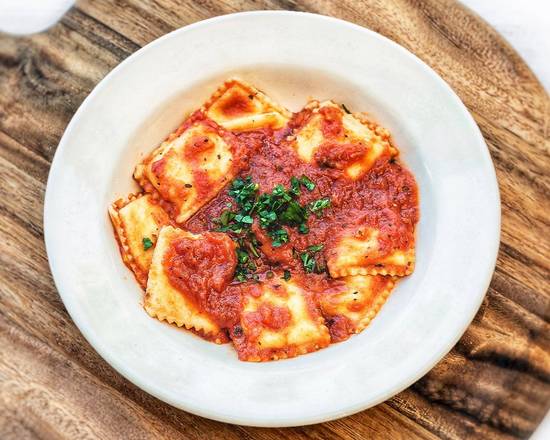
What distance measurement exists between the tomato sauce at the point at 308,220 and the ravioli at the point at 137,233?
30 centimetres

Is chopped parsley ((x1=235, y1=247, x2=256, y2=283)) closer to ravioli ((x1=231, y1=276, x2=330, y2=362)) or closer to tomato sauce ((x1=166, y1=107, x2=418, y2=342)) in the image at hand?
tomato sauce ((x1=166, y1=107, x2=418, y2=342))

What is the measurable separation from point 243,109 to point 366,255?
5.57ft

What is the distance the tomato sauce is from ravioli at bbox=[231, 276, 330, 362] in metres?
0.02

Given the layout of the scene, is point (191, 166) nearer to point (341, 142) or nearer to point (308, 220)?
point (308, 220)

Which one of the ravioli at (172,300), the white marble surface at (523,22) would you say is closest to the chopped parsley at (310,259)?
the ravioli at (172,300)

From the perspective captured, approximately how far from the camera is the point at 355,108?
5.61m

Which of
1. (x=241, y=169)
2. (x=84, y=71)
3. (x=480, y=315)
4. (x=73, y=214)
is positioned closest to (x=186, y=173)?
(x=241, y=169)

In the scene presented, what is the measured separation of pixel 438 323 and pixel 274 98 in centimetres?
242

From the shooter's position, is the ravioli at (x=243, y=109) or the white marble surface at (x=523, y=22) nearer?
the ravioli at (x=243, y=109)

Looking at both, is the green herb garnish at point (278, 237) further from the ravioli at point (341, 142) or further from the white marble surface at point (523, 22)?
the white marble surface at point (523, 22)

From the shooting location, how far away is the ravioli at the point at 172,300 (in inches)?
209

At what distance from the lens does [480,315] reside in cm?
562

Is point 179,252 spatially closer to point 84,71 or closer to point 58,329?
point 58,329

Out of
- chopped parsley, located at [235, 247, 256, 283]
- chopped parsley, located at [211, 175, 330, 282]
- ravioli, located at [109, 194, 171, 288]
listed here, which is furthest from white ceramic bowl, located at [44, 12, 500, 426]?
chopped parsley, located at [211, 175, 330, 282]
